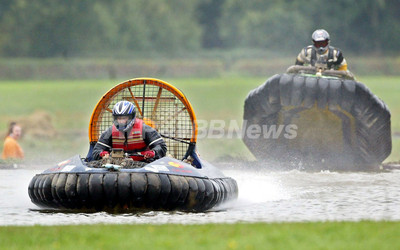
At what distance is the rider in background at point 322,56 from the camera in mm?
12227

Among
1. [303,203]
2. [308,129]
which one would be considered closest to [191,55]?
[308,129]

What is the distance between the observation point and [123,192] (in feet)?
25.7

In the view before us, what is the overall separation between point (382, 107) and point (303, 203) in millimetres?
3587

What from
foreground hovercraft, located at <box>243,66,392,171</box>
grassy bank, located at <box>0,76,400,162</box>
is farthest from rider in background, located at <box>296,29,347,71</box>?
grassy bank, located at <box>0,76,400,162</box>

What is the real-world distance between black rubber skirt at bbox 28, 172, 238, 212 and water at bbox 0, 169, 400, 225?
0.09 m

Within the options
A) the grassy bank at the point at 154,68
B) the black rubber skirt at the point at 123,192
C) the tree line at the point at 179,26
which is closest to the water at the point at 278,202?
the black rubber skirt at the point at 123,192

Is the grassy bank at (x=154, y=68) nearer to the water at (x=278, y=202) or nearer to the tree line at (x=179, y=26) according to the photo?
the tree line at (x=179, y=26)

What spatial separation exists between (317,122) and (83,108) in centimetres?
1381

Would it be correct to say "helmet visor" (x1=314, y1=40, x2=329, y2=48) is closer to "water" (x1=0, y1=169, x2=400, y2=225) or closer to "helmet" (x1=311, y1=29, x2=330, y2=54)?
"helmet" (x1=311, y1=29, x2=330, y2=54)

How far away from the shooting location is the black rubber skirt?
7.83 meters

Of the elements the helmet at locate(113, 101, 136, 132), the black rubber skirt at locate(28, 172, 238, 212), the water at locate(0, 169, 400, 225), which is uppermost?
the helmet at locate(113, 101, 136, 132)

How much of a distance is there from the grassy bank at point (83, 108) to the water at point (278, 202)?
272 cm

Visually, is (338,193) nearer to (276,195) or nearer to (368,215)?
(276,195)

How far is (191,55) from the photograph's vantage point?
165 ft
